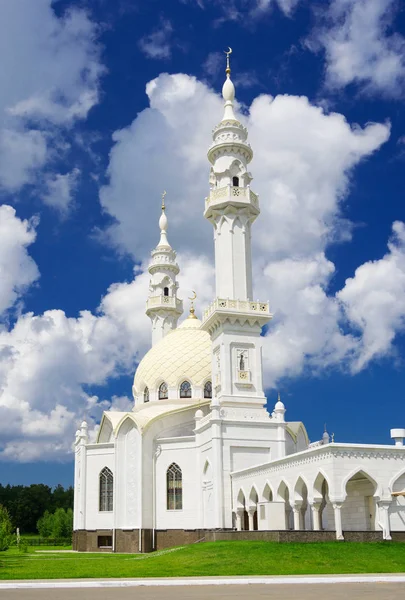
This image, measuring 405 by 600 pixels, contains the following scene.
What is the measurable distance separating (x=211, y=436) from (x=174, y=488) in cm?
558

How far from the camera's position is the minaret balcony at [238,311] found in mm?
39344

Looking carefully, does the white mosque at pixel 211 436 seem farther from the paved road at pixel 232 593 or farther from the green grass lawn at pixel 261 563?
the paved road at pixel 232 593

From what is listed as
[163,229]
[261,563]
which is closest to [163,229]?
[163,229]

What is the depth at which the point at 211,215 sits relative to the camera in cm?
4275

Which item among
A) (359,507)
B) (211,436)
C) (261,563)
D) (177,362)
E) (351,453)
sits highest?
(177,362)

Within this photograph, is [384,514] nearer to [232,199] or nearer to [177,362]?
[232,199]

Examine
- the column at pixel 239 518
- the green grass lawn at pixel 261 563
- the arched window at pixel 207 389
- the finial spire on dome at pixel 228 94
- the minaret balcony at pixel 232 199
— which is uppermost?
the finial spire on dome at pixel 228 94

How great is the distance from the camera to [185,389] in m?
46.4

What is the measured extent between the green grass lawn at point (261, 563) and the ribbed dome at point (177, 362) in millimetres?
21628

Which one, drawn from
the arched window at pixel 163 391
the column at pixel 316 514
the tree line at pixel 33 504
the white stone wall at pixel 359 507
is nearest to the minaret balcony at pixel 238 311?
the arched window at pixel 163 391

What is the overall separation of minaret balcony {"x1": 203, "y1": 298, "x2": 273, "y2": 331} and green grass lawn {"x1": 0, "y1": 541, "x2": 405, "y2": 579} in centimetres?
1626

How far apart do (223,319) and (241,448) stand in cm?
715

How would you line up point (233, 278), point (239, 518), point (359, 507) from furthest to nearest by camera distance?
1. point (233, 278)
2. point (239, 518)
3. point (359, 507)

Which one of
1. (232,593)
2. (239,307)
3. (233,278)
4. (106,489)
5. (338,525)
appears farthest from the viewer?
(106,489)
